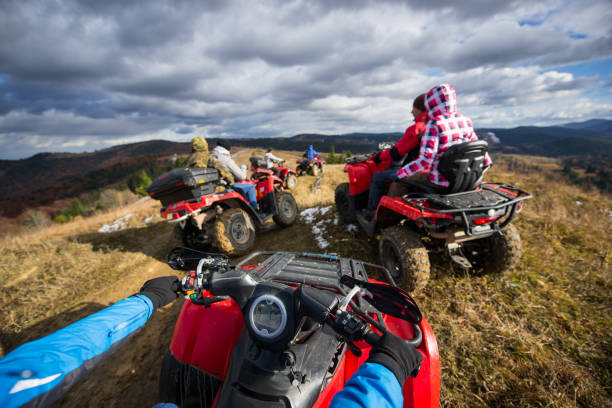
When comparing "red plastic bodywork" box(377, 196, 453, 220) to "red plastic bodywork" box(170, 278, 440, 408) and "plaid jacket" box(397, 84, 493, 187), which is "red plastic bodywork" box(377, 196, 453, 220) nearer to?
"plaid jacket" box(397, 84, 493, 187)

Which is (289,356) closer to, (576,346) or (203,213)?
(576,346)

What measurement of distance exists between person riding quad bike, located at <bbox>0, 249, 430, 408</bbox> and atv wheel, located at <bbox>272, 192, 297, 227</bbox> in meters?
3.74

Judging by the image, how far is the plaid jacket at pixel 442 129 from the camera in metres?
2.47

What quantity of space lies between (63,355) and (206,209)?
3217 mm

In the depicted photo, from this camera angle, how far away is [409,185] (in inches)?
122

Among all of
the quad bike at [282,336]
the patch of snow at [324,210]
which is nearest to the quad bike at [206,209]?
the patch of snow at [324,210]

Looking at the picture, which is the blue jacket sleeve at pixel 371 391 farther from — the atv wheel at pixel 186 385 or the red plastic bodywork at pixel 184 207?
the red plastic bodywork at pixel 184 207

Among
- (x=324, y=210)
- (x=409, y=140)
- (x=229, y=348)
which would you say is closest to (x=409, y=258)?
(x=409, y=140)

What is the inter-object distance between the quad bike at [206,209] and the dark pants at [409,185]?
101 inches

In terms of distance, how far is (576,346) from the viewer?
1926mm

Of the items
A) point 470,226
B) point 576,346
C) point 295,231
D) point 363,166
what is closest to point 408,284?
point 470,226

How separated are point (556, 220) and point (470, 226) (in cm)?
302

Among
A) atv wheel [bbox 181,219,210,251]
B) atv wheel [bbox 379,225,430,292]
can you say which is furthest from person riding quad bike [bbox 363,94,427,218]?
atv wheel [bbox 181,219,210,251]

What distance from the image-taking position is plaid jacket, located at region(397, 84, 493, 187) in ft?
8.09
